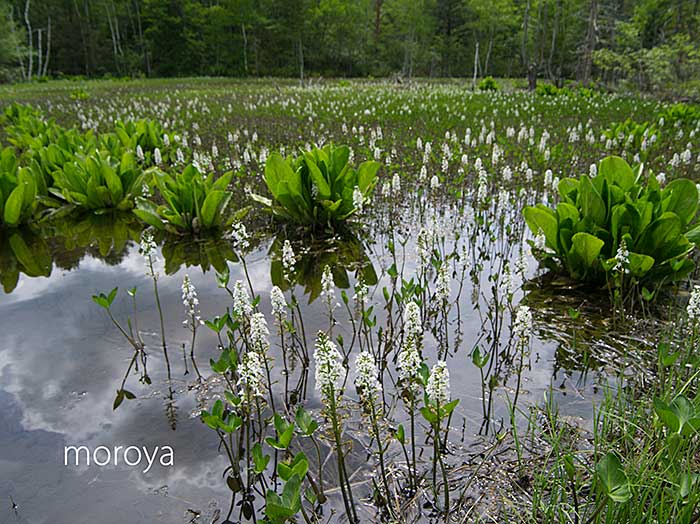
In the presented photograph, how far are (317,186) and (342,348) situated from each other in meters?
2.79

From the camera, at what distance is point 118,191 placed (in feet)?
21.3

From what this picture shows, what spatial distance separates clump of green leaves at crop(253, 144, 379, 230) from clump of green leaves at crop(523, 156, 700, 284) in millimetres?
2027

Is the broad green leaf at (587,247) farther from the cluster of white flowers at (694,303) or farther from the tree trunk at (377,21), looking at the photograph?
the tree trunk at (377,21)

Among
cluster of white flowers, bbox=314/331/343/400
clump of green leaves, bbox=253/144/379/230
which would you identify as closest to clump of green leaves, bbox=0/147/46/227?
clump of green leaves, bbox=253/144/379/230

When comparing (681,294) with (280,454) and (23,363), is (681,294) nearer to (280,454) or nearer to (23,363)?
(280,454)

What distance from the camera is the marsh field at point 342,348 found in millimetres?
2117

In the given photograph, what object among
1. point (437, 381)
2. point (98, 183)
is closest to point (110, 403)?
point (437, 381)

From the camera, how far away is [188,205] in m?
5.71

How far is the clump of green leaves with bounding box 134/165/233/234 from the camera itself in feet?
18.4

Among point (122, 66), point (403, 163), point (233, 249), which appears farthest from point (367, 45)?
point (233, 249)

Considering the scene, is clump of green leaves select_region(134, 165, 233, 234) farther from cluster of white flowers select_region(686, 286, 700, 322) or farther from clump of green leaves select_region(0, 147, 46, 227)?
cluster of white flowers select_region(686, 286, 700, 322)

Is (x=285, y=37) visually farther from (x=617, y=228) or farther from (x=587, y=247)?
(x=587, y=247)

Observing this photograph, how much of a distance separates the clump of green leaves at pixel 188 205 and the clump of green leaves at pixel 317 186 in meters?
0.48

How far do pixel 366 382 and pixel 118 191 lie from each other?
5.60 meters
